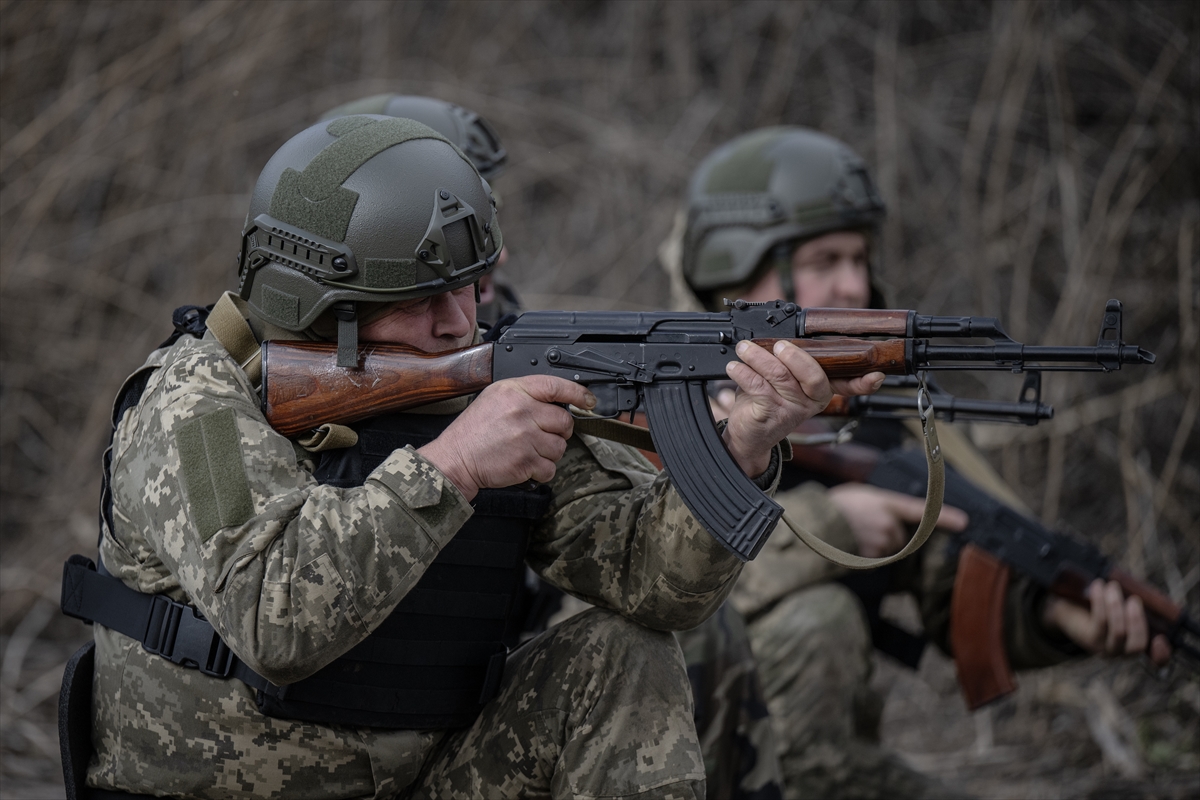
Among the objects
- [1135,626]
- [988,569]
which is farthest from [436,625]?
[1135,626]

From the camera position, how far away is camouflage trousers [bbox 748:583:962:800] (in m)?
3.75

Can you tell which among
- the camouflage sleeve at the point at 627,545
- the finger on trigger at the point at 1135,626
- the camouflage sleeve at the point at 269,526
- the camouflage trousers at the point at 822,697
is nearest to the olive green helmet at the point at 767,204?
the camouflage trousers at the point at 822,697

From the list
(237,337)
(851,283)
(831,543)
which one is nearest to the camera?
(237,337)

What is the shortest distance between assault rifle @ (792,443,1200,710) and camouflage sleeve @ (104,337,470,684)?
234cm

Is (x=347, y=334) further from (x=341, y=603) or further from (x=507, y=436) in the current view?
(x=341, y=603)

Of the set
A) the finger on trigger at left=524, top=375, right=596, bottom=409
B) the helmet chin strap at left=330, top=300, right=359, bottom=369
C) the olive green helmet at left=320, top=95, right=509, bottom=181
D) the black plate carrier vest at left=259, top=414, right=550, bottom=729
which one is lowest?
the black plate carrier vest at left=259, top=414, right=550, bottom=729

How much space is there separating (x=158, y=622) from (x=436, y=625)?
56cm

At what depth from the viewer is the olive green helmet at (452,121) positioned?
12.5 ft

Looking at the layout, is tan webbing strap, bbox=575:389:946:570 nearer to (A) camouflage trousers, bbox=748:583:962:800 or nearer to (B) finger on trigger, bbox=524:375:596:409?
(B) finger on trigger, bbox=524:375:596:409

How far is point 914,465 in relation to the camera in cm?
416

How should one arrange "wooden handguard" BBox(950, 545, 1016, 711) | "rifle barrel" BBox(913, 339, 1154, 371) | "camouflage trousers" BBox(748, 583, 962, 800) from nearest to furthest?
"rifle barrel" BBox(913, 339, 1154, 371)
"camouflage trousers" BBox(748, 583, 962, 800)
"wooden handguard" BBox(950, 545, 1016, 711)

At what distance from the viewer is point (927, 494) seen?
2.64 m

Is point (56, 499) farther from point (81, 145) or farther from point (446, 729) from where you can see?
point (446, 729)

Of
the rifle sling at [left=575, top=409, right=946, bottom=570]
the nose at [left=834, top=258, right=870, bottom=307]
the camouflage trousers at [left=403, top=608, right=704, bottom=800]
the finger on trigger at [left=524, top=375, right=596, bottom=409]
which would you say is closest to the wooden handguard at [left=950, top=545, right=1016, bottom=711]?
the nose at [left=834, top=258, right=870, bottom=307]
